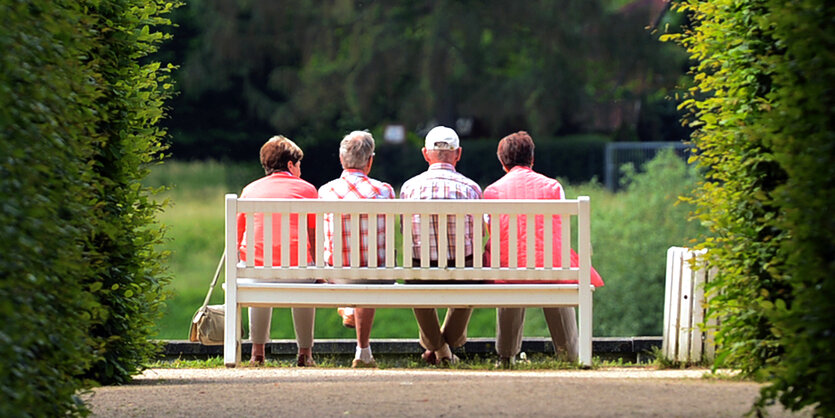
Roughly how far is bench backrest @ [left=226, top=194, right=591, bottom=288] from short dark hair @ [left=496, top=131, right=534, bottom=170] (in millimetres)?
704

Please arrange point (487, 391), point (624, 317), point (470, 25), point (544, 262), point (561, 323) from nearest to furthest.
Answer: point (487, 391) → point (544, 262) → point (561, 323) → point (624, 317) → point (470, 25)

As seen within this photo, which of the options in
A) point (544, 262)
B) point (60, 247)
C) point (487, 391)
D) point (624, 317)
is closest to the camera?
point (60, 247)

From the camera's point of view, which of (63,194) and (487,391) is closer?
(63,194)

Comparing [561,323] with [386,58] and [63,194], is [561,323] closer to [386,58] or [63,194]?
[63,194]

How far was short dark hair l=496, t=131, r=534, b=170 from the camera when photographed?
8.42 m

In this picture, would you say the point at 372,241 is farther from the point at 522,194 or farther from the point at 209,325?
the point at 209,325

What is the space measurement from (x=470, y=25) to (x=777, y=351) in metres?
23.1

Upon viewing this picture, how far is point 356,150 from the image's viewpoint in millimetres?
8234

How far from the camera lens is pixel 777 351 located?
18.5ft

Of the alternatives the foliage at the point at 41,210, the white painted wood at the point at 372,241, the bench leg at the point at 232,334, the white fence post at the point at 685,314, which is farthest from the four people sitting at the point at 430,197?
the foliage at the point at 41,210

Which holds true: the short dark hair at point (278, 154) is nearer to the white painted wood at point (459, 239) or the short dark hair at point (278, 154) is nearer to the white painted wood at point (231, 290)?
the white painted wood at point (231, 290)

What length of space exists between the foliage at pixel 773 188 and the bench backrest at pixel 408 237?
158 cm

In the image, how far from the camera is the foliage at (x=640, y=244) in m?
24.7

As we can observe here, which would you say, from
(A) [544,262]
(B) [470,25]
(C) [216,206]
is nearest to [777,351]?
(A) [544,262]
